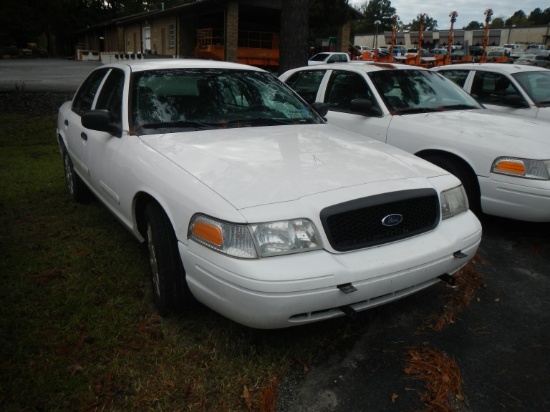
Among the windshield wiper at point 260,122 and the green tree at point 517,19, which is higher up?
the green tree at point 517,19

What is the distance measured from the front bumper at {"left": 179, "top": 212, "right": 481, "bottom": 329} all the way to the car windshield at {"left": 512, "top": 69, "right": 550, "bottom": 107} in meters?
4.74

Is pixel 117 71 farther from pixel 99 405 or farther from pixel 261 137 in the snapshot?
pixel 99 405

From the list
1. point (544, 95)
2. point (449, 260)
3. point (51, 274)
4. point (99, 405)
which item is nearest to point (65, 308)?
point (51, 274)

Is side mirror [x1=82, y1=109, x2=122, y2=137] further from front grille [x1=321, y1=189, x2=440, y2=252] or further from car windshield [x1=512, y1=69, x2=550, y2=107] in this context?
car windshield [x1=512, y1=69, x2=550, y2=107]

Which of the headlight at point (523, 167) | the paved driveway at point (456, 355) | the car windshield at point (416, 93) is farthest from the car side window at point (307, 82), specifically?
the paved driveway at point (456, 355)

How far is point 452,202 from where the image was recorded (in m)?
2.79

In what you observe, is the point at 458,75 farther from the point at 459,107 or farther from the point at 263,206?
the point at 263,206

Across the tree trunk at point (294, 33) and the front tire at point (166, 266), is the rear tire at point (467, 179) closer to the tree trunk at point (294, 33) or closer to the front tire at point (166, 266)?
the front tire at point (166, 266)

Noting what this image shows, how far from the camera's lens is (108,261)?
11.9 ft

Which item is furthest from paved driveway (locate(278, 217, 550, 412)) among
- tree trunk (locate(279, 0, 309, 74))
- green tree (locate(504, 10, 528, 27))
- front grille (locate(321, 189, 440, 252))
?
green tree (locate(504, 10, 528, 27))

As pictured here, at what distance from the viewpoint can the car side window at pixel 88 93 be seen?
4.36 m

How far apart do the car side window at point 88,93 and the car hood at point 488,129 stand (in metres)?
2.96

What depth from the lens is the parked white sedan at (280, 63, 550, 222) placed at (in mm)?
3799

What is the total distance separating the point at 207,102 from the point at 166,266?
5.00ft
